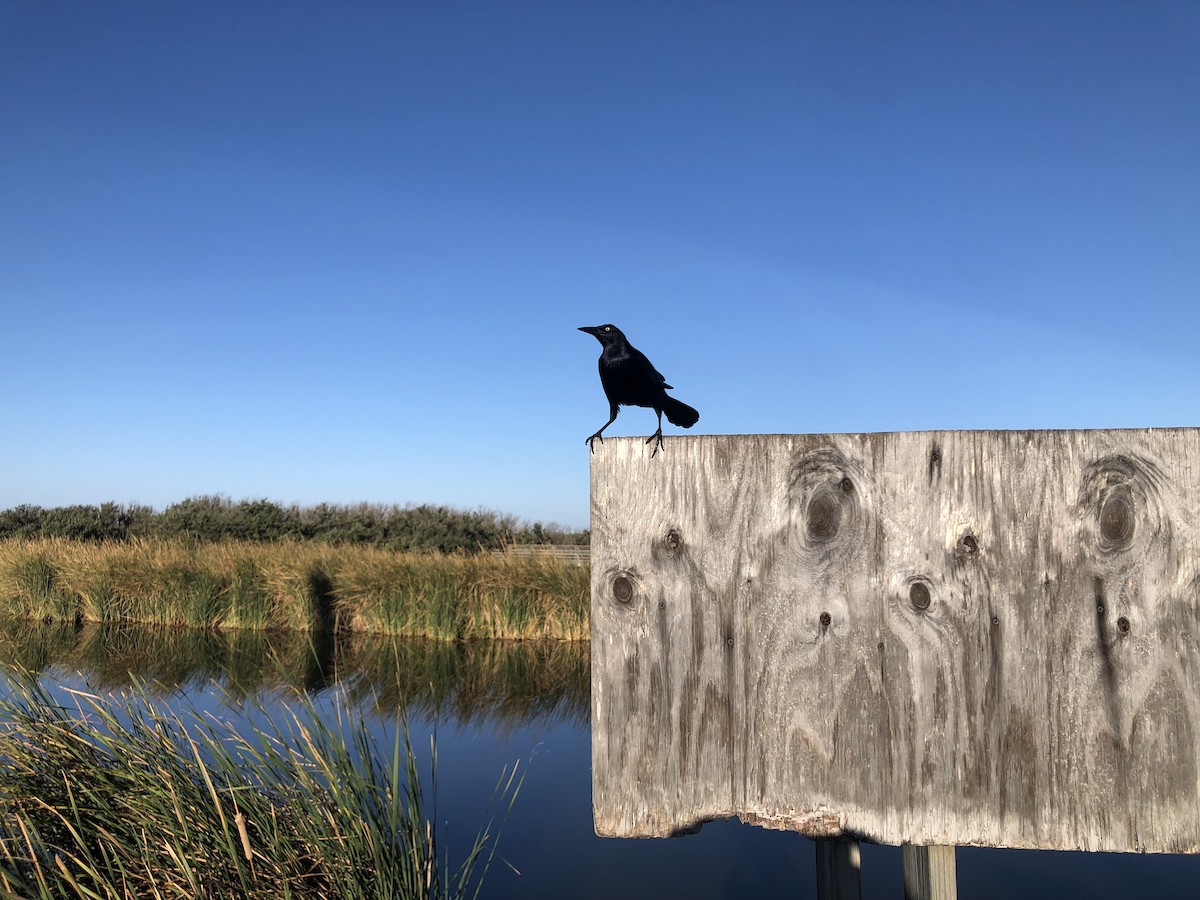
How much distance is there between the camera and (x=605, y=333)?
122 inches

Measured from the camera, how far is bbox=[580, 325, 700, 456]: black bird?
2549 mm

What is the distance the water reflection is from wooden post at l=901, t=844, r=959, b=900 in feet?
22.1

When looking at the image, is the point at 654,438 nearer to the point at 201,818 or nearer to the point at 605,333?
the point at 605,333

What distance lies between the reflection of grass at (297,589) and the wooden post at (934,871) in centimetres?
981

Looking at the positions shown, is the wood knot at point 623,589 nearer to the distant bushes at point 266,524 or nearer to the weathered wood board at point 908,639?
the weathered wood board at point 908,639

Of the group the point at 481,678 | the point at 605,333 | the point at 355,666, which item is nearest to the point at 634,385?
the point at 605,333

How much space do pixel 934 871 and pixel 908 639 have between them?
1.70 ft

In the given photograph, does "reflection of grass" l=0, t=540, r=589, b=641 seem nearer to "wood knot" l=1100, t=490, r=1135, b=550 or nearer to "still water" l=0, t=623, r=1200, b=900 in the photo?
"still water" l=0, t=623, r=1200, b=900

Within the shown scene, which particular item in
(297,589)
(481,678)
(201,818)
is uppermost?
(201,818)

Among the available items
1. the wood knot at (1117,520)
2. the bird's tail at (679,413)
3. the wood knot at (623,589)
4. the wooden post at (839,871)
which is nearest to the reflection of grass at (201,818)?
the wood knot at (623,589)

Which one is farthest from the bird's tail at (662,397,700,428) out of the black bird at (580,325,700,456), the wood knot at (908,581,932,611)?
the wood knot at (908,581,932,611)

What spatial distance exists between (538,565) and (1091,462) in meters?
11.4

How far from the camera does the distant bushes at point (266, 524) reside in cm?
2489

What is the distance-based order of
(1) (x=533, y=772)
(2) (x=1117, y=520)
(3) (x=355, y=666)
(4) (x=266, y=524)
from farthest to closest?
(4) (x=266, y=524) < (3) (x=355, y=666) < (1) (x=533, y=772) < (2) (x=1117, y=520)
